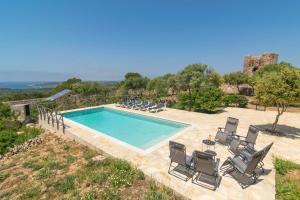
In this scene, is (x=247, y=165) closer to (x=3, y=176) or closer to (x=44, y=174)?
(x=44, y=174)

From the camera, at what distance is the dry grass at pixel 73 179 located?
431 centimetres

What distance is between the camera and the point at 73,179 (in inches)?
195

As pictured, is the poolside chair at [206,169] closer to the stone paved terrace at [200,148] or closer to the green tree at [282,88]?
the stone paved terrace at [200,148]

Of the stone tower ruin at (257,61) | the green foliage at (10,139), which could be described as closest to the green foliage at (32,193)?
the green foliage at (10,139)

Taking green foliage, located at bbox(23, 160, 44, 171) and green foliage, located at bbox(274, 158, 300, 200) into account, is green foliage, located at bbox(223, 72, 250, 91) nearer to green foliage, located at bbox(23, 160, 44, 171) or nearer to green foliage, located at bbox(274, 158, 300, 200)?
green foliage, located at bbox(274, 158, 300, 200)

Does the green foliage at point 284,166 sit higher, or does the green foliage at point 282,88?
the green foliage at point 282,88

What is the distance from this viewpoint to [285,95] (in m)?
7.40

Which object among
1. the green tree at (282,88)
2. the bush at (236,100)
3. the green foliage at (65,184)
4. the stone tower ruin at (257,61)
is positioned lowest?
the green foliage at (65,184)

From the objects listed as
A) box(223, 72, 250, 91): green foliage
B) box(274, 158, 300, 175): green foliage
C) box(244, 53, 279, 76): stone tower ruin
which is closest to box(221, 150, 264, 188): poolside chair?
box(274, 158, 300, 175): green foliage

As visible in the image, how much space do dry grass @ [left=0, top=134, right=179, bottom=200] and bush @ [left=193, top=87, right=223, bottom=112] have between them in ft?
32.0

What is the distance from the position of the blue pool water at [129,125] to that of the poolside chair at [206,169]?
3.48 m

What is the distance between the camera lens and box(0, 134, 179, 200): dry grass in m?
4.31

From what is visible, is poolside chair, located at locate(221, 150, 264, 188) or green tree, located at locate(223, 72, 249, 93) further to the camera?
green tree, located at locate(223, 72, 249, 93)

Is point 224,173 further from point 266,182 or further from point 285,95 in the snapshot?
point 285,95
